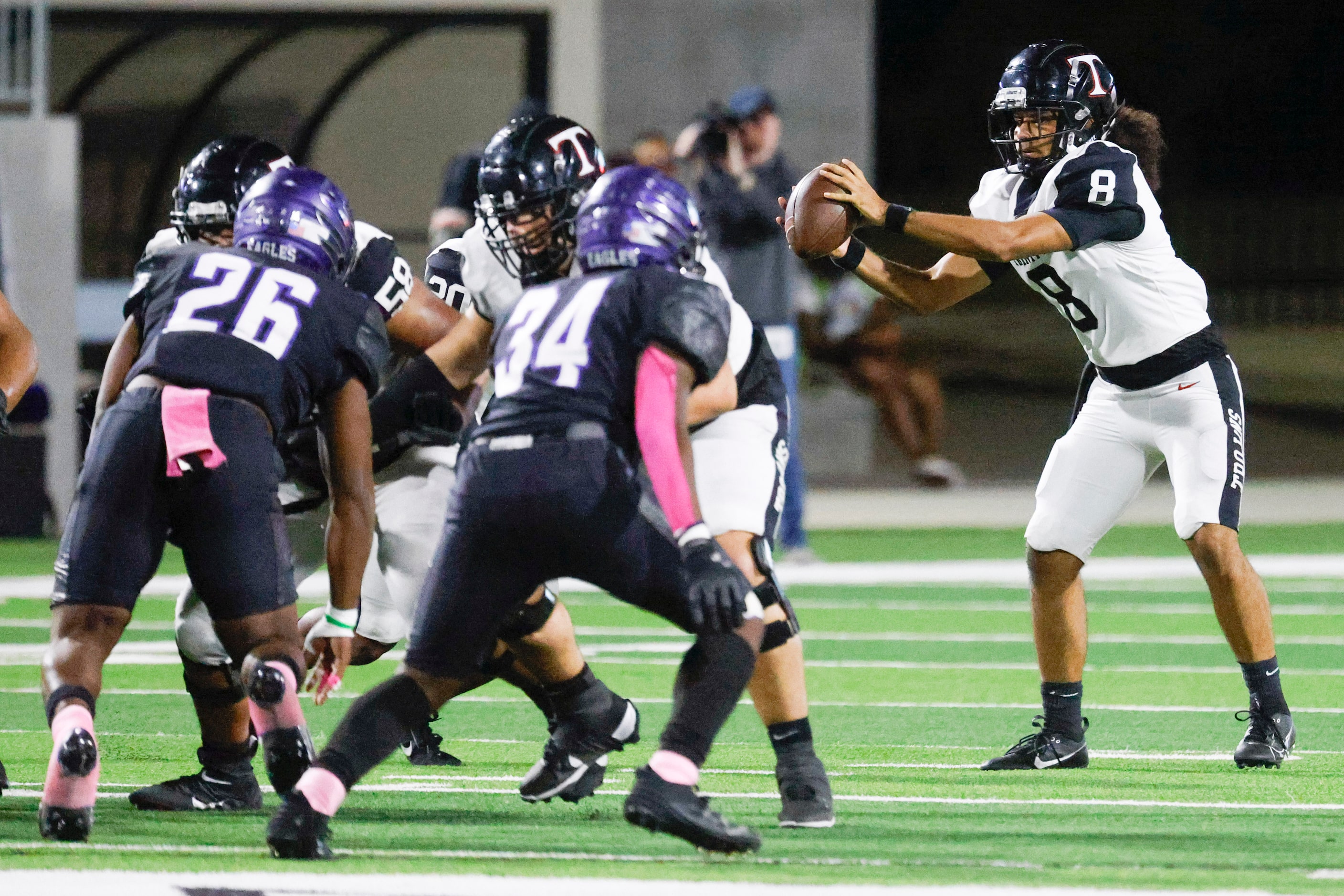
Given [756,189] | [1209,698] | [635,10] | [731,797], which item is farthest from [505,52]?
[731,797]

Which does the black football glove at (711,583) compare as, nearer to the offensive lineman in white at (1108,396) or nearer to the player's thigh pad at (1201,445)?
the offensive lineman in white at (1108,396)

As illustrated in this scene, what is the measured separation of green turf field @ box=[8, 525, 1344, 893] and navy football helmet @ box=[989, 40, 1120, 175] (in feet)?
5.37

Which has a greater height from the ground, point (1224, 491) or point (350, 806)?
point (1224, 491)

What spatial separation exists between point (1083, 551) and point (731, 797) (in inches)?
51.0

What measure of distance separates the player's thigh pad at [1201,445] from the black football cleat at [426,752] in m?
2.00

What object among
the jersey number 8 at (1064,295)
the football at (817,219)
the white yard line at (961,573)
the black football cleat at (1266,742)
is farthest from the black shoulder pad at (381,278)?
the white yard line at (961,573)

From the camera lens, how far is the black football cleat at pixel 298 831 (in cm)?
410

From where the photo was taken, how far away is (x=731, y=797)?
500 centimetres

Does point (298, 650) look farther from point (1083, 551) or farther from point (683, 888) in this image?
point (1083, 551)

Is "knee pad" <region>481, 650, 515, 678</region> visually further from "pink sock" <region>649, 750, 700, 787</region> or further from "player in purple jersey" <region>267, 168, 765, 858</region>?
"pink sock" <region>649, 750, 700, 787</region>

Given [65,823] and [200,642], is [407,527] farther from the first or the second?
[65,823]

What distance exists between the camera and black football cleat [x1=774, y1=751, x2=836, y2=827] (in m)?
4.58

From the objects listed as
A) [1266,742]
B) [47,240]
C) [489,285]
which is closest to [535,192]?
[489,285]

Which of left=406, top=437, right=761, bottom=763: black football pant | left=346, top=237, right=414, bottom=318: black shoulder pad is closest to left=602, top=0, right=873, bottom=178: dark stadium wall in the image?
left=346, top=237, right=414, bottom=318: black shoulder pad
